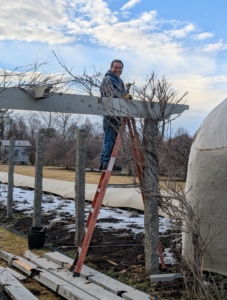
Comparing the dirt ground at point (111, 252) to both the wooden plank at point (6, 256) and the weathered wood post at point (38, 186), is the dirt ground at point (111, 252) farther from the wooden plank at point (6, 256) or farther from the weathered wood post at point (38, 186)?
the weathered wood post at point (38, 186)

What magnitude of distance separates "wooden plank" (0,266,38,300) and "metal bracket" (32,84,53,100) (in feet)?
7.31

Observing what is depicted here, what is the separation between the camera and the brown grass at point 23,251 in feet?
15.7

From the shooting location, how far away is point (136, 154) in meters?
5.26

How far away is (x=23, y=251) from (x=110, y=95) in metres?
3.37

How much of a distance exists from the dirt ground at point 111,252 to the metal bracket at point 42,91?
148 centimetres

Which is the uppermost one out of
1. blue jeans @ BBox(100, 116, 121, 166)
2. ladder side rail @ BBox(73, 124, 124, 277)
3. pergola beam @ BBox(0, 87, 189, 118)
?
pergola beam @ BBox(0, 87, 189, 118)

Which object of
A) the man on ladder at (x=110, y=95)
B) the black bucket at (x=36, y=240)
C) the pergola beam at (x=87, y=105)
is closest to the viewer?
the pergola beam at (x=87, y=105)

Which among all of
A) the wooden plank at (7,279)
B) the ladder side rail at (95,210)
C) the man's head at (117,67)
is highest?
the man's head at (117,67)

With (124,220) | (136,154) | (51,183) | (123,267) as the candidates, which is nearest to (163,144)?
(136,154)

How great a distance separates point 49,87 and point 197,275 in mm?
2447

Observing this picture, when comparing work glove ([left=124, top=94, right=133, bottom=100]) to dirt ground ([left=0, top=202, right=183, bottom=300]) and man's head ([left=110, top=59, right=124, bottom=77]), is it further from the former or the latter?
dirt ground ([left=0, top=202, right=183, bottom=300])

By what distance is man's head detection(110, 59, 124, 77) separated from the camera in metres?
5.58

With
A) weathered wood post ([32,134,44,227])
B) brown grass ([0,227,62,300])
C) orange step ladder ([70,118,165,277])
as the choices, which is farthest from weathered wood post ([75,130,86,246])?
orange step ladder ([70,118,165,277])

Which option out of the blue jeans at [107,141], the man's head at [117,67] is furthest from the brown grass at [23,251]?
the man's head at [117,67]
